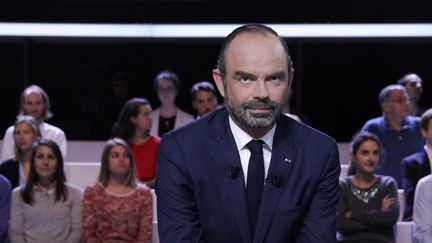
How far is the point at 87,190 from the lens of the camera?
15.9ft

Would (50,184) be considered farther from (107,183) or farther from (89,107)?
(89,107)

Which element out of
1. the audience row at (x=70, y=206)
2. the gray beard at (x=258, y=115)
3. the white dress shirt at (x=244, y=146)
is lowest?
the audience row at (x=70, y=206)

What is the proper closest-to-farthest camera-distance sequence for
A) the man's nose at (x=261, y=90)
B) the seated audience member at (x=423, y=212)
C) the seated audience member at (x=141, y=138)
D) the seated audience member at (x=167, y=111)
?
the man's nose at (x=261, y=90) → the seated audience member at (x=423, y=212) → the seated audience member at (x=141, y=138) → the seated audience member at (x=167, y=111)

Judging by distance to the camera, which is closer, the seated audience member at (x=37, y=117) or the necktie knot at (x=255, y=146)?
the necktie knot at (x=255, y=146)

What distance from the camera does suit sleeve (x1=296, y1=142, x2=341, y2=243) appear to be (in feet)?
6.52

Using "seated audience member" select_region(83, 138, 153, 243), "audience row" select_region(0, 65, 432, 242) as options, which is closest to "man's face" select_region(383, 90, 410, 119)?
"audience row" select_region(0, 65, 432, 242)

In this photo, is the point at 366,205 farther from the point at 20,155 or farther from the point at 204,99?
the point at 20,155

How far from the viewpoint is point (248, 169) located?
196 cm

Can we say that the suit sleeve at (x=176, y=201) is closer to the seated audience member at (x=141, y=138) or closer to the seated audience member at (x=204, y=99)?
the seated audience member at (x=141, y=138)

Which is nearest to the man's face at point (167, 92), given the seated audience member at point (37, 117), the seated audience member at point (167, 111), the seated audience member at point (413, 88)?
the seated audience member at point (167, 111)

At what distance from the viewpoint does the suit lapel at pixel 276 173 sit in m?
1.94

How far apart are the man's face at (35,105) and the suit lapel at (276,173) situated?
3.85 m
